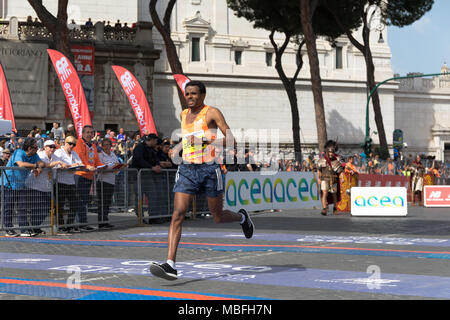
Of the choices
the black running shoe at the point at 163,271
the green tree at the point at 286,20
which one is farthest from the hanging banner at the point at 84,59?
the black running shoe at the point at 163,271

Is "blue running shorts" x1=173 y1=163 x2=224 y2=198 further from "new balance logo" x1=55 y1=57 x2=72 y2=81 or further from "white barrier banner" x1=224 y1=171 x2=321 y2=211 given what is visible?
"new balance logo" x1=55 y1=57 x2=72 y2=81

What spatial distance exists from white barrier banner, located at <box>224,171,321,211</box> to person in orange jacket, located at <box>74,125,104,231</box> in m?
4.13

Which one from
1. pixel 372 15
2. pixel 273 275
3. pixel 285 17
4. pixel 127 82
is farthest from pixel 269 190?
pixel 372 15

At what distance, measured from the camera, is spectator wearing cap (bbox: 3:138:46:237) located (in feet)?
45.6

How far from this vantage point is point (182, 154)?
7.98 meters

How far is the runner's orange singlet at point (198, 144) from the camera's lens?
25.7 ft

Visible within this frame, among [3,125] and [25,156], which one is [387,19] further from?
[25,156]

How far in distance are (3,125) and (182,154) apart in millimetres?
14957

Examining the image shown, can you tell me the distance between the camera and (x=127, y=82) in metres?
29.9

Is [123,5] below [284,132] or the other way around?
the other way around

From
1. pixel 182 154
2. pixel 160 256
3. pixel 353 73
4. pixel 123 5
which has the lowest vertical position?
pixel 160 256

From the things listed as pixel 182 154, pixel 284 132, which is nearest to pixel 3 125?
pixel 182 154

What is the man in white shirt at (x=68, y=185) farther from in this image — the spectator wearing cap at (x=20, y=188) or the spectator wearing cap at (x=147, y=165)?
the spectator wearing cap at (x=147, y=165)
